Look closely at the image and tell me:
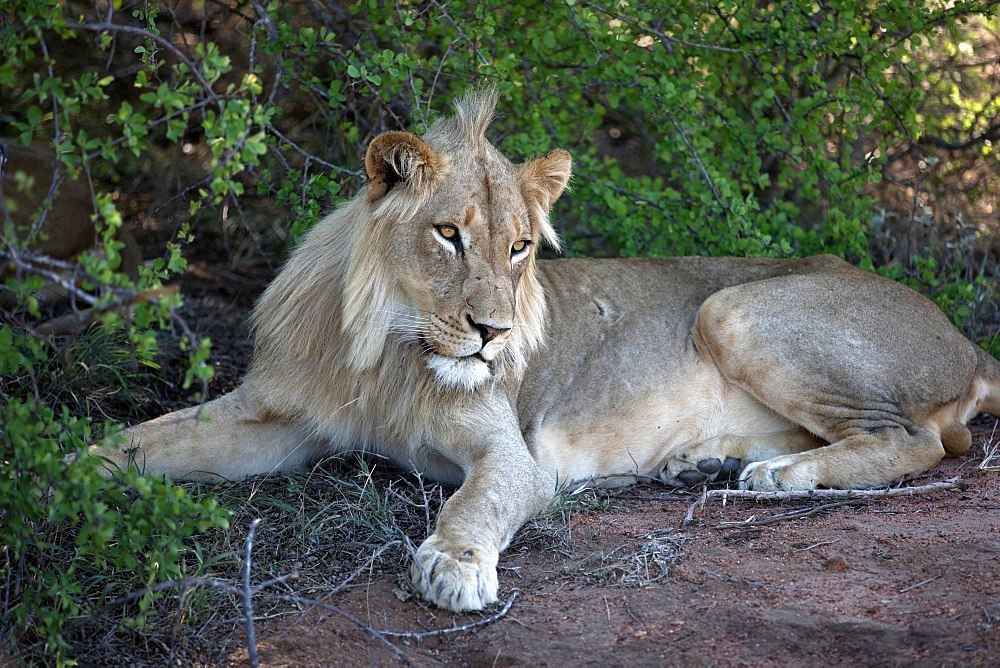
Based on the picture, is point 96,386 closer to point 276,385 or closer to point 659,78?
point 276,385

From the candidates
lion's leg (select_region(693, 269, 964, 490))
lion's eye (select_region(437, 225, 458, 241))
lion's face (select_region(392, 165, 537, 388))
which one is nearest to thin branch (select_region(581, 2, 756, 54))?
lion's leg (select_region(693, 269, 964, 490))

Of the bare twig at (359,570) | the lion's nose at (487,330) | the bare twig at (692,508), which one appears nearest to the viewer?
the bare twig at (359,570)

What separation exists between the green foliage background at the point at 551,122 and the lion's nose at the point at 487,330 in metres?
0.95

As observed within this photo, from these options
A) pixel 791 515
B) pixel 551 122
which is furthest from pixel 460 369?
pixel 551 122

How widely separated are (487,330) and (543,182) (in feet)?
2.64

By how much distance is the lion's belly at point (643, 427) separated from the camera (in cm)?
455

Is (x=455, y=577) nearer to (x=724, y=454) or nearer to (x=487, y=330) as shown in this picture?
(x=487, y=330)

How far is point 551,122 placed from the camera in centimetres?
570

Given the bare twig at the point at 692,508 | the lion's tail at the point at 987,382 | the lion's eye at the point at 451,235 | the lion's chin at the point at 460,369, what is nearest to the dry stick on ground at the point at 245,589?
the lion's chin at the point at 460,369

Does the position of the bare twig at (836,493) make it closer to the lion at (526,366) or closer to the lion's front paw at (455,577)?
the lion at (526,366)

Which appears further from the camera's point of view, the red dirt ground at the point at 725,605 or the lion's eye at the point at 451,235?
the lion's eye at the point at 451,235

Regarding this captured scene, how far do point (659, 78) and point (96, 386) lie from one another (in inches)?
123

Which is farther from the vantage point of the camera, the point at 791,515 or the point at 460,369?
the point at 791,515

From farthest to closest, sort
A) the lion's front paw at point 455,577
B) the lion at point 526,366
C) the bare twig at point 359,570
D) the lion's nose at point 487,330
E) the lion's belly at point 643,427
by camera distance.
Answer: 1. the lion's belly at point 643,427
2. the lion at point 526,366
3. the lion's nose at point 487,330
4. the bare twig at point 359,570
5. the lion's front paw at point 455,577
